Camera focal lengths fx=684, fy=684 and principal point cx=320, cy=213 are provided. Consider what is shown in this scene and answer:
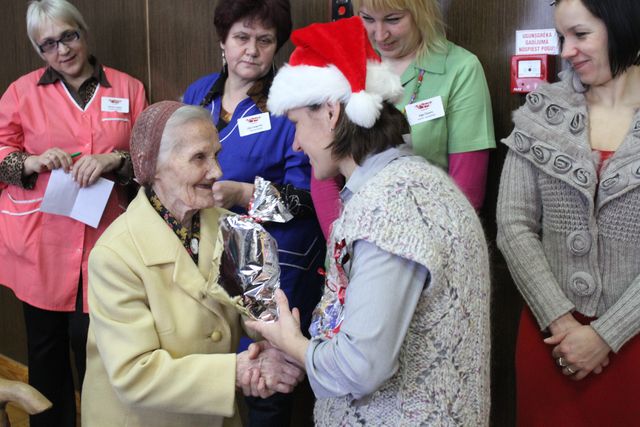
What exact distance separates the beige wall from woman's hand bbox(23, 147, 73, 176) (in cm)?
82

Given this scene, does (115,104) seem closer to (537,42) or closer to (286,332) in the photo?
(537,42)

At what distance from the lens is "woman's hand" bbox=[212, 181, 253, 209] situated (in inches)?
84.3

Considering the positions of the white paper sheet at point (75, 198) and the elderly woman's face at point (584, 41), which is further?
the white paper sheet at point (75, 198)

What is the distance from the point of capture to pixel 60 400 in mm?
3010

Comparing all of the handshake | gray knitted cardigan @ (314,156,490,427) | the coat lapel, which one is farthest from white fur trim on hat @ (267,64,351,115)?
the handshake

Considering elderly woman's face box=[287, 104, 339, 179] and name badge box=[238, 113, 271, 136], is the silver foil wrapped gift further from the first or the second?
name badge box=[238, 113, 271, 136]

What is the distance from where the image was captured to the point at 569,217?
182 cm

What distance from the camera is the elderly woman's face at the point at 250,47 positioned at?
2.51m

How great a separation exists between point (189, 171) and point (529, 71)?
136 centimetres

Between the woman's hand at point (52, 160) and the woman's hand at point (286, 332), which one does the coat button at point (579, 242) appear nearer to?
the woman's hand at point (286, 332)

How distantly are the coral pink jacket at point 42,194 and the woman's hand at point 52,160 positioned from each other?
0.11 meters

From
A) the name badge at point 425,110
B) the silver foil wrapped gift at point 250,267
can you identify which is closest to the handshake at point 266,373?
the silver foil wrapped gift at point 250,267

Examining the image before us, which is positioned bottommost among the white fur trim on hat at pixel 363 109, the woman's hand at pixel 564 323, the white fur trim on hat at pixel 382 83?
the woman's hand at pixel 564 323

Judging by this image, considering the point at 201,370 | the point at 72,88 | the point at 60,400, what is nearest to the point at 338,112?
the point at 201,370
